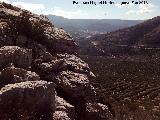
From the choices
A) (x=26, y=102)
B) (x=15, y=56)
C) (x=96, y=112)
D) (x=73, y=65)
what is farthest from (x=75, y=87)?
(x=26, y=102)

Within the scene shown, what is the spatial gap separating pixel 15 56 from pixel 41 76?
2.11 metres

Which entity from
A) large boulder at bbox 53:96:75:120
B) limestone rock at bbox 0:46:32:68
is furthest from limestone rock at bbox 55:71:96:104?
limestone rock at bbox 0:46:32:68

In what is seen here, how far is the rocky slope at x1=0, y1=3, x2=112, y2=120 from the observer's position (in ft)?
49.9

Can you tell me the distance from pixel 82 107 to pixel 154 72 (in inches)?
6324

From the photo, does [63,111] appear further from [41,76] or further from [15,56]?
[15,56]

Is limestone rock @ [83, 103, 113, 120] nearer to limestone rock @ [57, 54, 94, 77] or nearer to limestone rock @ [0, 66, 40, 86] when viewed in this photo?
limestone rock @ [57, 54, 94, 77]

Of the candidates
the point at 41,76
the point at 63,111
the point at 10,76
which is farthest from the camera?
the point at 41,76

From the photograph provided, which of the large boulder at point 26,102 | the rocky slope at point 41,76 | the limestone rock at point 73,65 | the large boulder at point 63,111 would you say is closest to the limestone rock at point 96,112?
the rocky slope at point 41,76

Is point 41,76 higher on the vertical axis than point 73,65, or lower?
lower

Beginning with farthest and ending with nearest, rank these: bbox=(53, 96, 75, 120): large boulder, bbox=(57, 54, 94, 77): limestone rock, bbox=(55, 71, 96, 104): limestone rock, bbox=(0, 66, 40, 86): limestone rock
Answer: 1. bbox=(57, 54, 94, 77): limestone rock
2. bbox=(55, 71, 96, 104): limestone rock
3. bbox=(0, 66, 40, 86): limestone rock
4. bbox=(53, 96, 75, 120): large boulder

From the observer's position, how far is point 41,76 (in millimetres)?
20219

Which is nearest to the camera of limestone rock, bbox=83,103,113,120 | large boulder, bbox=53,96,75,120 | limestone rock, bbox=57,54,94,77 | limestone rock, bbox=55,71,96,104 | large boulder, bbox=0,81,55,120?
large boulder, bbox=0,81,55,120

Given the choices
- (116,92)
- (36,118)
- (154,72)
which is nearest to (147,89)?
(116,92)

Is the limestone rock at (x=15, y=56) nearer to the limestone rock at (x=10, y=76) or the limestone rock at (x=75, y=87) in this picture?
the limestone rock at (x=10, y=76)
